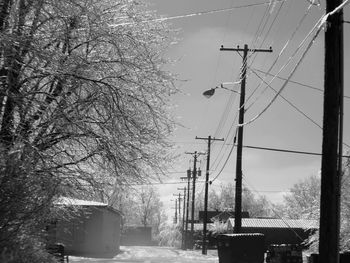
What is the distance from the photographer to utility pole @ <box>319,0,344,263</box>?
414 inches

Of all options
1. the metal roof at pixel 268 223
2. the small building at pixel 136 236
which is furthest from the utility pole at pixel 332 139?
the small building at pixel 136 236

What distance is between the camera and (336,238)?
34.5 ft

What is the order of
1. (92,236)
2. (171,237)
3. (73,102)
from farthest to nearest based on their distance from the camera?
(171,237)
(92,236)
(73,102)

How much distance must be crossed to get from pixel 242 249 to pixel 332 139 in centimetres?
1250

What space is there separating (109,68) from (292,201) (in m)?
88.4

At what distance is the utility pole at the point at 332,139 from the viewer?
10523 mm

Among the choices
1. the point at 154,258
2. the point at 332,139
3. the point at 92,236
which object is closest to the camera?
the point at 332,139

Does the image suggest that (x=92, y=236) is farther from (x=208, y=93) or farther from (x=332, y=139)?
(x=332, y=139)

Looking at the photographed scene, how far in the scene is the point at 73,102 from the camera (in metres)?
12.8

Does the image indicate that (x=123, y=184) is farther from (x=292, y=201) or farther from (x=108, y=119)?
(x=292, y=201)

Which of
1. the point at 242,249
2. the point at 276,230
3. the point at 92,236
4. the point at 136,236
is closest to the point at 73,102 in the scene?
the point at 242,249

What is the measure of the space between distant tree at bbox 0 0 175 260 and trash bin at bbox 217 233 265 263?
8.02 metres

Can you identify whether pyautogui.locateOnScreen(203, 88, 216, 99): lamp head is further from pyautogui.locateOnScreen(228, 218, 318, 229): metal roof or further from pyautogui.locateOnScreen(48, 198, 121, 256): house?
pyautogui.locateOnScreen(228, 218, 318, 229): metal roof

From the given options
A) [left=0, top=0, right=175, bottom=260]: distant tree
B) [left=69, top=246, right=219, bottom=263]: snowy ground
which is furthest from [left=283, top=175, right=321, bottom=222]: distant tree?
[left=0, top=0, right=175, bottom=260]: distant tree
